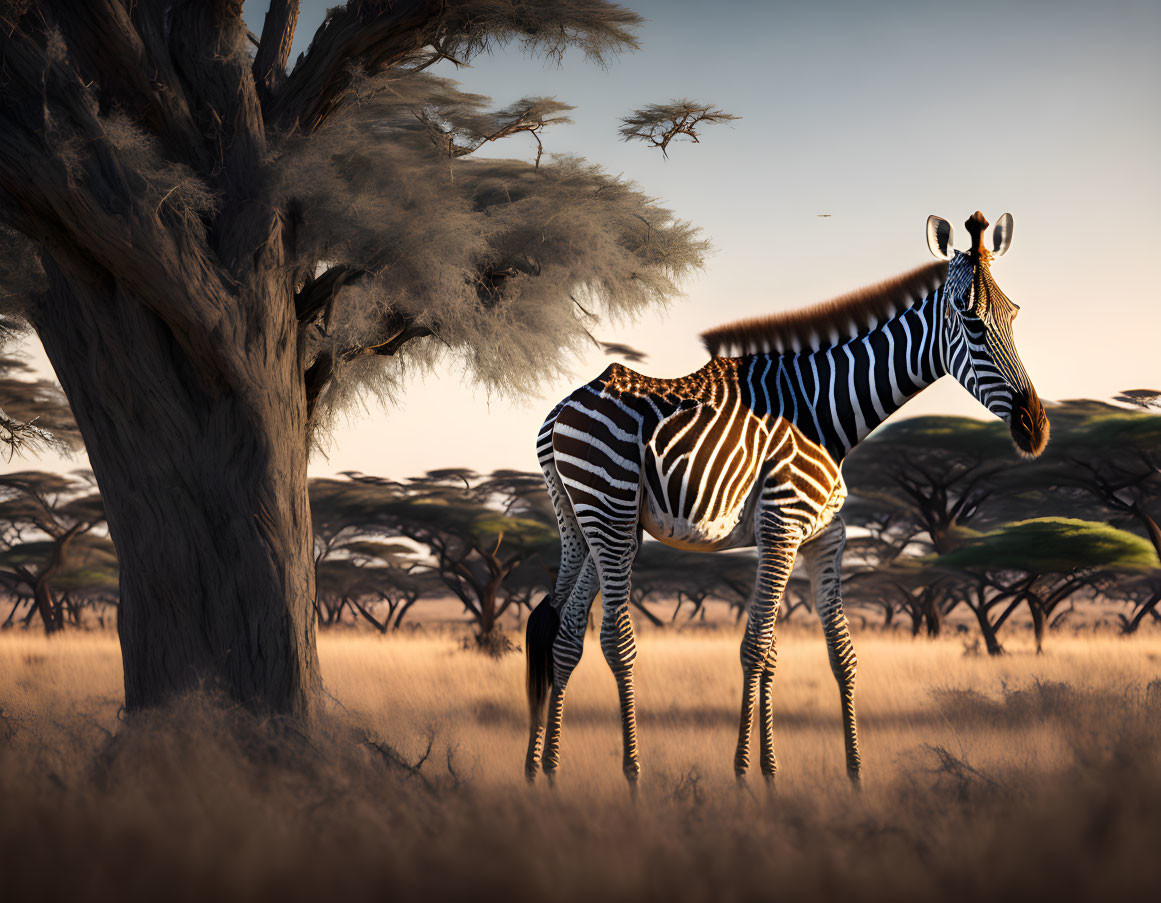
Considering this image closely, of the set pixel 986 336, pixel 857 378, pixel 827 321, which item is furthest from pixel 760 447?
pixel 986 336

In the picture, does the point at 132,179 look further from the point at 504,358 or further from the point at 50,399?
the point at 50,399

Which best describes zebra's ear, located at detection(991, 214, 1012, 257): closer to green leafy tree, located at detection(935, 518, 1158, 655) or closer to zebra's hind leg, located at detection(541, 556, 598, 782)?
zebra's hind leg, located at detection(541, 556, 598, 782)

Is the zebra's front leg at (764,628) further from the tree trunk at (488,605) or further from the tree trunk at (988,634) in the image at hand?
the tree trunk at (488,605)

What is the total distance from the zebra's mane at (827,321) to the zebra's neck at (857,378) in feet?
0.22

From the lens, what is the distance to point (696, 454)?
5.09 metres

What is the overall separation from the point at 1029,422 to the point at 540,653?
9.25ft

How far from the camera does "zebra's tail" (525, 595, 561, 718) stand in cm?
531

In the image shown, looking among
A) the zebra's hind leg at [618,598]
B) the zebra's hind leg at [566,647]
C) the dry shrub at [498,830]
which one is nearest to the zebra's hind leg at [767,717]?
the dry shrub at [498,830]

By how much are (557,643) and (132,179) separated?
349cm

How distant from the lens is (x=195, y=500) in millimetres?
5750

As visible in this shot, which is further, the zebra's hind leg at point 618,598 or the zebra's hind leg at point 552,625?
the zebra's hind leg at point 552,625

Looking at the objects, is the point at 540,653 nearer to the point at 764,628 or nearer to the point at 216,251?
the point at 764,628

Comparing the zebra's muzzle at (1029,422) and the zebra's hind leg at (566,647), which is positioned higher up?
the zebra's muzzle at (1029,422)

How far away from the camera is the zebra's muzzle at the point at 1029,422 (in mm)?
4582
